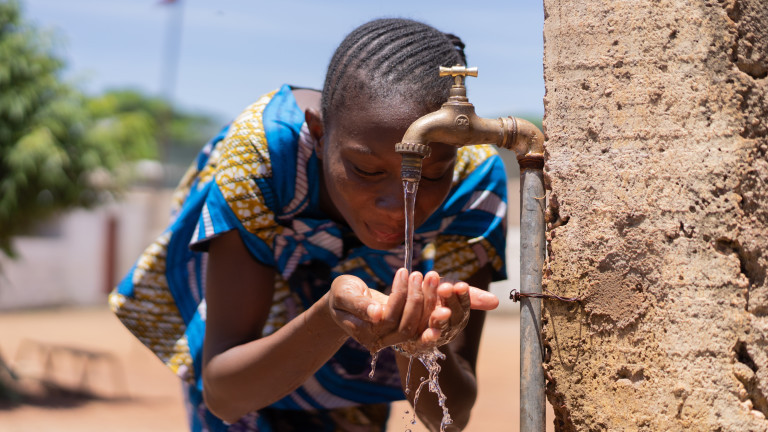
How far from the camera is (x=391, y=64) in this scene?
1884mm

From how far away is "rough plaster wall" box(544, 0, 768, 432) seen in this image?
1.41m

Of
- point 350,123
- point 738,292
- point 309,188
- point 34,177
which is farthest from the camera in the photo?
point 34,177

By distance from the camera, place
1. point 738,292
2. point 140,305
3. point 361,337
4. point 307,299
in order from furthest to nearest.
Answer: point 140,305 → point 307,299 → point 361,337 → point 738,292

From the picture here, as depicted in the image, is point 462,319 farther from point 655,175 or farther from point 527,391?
point 655,175

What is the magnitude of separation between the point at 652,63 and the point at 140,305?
1777 millimetres

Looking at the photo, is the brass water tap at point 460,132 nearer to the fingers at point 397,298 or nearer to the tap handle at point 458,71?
the tap handle at point 458,71

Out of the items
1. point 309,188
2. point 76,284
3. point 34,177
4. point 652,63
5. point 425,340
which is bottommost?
point 76,284

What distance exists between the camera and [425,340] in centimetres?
142

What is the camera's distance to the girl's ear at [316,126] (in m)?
2.10

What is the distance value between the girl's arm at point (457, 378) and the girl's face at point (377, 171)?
1.10ft

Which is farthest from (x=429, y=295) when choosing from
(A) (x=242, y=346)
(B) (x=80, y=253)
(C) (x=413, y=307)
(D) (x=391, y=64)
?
(B) (x=80, y=253)

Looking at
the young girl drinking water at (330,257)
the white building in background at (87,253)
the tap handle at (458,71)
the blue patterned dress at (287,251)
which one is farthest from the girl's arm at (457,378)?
the white building in background at (87,253)

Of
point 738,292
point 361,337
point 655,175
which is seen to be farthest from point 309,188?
point 738,292

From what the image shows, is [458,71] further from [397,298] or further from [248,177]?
[248,177]
